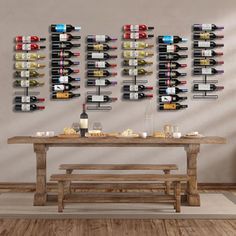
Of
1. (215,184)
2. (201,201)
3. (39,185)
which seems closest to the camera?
(39,185)

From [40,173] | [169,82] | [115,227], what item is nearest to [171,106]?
[169,82]

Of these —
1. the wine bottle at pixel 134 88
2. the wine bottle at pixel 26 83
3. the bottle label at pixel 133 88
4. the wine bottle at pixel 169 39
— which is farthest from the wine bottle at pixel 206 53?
the wine bottle at pixel 26 83

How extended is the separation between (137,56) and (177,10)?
82cm

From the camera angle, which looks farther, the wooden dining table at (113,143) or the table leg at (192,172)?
the table leg at (192,172)

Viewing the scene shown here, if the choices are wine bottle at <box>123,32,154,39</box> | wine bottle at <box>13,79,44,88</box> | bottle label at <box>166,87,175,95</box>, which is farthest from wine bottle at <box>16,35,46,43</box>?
bottle label at <box>166,87,175,95</box>

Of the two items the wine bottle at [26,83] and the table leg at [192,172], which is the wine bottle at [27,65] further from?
the table leg at [192,172]

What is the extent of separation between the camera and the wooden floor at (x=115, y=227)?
4.38 meters

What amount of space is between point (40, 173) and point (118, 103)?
6.68 ft

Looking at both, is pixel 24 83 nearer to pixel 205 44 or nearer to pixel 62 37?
pixel 62 37

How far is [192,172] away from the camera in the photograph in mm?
5438

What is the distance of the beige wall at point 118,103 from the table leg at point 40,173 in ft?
5.50

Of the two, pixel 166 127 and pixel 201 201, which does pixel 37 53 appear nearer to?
pixel 166 127

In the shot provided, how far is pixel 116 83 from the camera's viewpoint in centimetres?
716

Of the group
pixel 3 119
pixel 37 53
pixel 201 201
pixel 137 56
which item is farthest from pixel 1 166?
pixel 201 201
